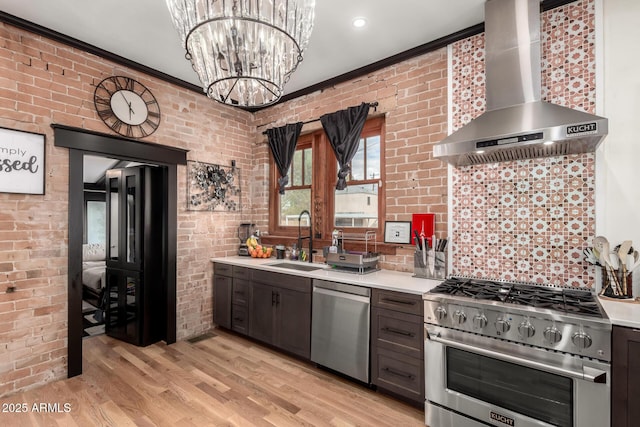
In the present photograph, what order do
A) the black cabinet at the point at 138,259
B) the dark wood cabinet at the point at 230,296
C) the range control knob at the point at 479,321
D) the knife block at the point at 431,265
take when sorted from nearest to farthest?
the range control knob at the point at 479,321, the knife block at the point at 431,265, the black cabinet at the point at 138,259, the dark wood cabinet at the point at 230,296

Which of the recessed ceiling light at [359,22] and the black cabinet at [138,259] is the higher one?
the recessed ceiling light at [359,22]

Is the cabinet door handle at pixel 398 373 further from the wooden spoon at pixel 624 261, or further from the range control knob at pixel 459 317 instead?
the wooden spoon at pixel 624 261

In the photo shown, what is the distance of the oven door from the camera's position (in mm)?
1653

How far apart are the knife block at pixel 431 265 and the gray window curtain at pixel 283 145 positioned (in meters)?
1.97

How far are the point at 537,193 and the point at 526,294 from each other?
31.0 inches

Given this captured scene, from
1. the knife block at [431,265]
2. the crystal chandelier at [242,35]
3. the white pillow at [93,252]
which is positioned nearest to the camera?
the crystal chandelier at [242,35]

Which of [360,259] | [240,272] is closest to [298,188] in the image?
[240,272]

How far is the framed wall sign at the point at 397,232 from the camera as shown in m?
2.98

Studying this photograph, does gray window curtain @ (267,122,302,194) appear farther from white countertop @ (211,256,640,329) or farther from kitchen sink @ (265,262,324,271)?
white countertop @ (211,256,640,329)

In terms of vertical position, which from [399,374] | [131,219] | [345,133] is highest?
[345,133]

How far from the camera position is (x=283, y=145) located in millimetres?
4020

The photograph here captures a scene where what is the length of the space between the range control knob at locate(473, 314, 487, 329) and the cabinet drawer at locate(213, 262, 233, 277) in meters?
2.68

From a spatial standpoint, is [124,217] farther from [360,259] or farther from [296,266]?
[360,259]

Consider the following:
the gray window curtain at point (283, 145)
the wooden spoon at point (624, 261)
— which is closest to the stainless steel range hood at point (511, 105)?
the wooden spoon at point (624, 261)
